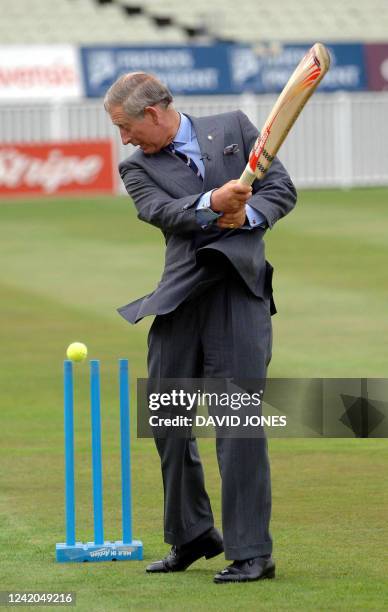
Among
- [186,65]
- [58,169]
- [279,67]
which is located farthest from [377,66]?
[58,169]

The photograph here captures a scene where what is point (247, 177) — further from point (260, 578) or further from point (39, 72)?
point (39, 72)

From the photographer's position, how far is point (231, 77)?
1213 inches

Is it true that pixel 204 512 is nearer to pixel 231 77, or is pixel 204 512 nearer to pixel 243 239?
pixel 243 239

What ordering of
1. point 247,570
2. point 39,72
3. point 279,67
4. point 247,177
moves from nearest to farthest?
point 247,177 → point 247,570 → point 39,72 → point 279,67

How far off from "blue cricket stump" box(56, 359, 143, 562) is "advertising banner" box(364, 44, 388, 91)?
2684 cm

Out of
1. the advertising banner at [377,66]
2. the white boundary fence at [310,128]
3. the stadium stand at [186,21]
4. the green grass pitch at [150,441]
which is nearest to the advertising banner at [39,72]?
the white boundary fence at [310,128]

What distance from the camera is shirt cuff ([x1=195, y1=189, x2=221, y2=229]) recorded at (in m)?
5.46

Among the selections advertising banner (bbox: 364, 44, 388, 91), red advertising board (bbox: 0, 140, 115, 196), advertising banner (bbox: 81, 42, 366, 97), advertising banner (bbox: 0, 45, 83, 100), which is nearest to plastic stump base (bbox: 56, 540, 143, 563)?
red advertising board (bbox: 0, 140, 115, 196)

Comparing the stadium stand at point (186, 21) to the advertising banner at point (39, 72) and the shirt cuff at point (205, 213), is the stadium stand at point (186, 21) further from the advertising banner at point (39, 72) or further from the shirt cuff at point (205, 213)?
the shirt cuff at point (205, 213)

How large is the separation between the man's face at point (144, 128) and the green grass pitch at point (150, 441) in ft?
5.64

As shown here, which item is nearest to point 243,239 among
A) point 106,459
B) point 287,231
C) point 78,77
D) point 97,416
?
point 97,416

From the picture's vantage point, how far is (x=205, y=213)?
5473 mm

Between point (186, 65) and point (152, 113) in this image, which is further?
point (186, 65)

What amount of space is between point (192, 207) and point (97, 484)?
1.20m
